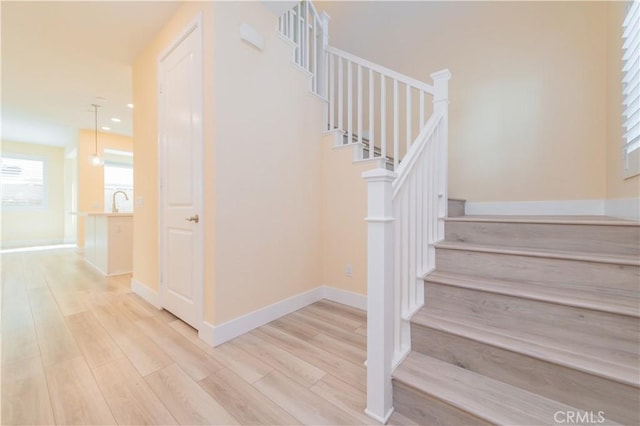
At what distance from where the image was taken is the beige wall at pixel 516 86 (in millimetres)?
2334

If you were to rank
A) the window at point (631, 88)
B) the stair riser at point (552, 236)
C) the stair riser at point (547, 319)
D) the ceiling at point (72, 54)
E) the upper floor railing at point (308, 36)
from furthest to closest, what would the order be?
1. the upper floor railing at point (308, 36)
2. the ceiling at point (72, 54)
3. the window at point (631, 88)
4. the stair riser at point (552, 236)
5. the stair riser at point (547, 319)

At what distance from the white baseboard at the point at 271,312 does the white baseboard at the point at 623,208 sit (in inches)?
79.1

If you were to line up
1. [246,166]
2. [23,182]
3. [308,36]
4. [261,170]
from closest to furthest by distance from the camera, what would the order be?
[246,166] → [261,170] → [308,36] → [23,182]

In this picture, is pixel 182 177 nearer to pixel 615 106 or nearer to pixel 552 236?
pixel 552 236

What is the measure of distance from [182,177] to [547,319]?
257cm

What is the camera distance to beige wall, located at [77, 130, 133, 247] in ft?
17.3

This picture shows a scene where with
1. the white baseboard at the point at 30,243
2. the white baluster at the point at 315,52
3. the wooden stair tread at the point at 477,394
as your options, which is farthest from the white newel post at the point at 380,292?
the white baseboard at the point at 30,243

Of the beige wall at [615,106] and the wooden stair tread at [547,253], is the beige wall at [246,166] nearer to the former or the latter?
the wooden stair tread at [547,253]

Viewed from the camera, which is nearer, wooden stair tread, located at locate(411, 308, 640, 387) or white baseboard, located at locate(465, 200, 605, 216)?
wooden stair tread, located at locate(411, 308, 640, 387)

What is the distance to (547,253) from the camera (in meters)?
1.39

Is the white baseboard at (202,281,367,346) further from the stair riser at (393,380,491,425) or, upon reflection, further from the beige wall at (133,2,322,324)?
the stair riser at (393,380,491,425)

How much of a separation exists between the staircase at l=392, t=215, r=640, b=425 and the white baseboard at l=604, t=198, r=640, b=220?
59 centimetres
